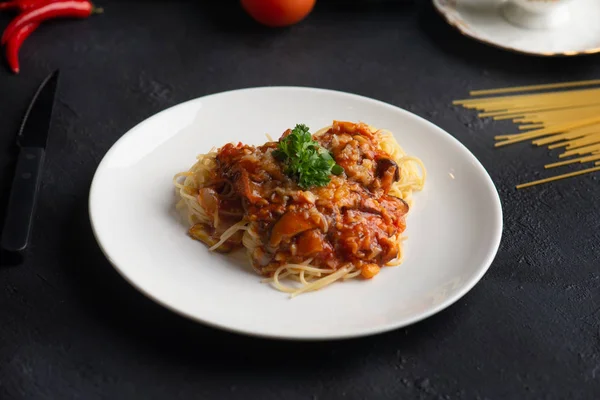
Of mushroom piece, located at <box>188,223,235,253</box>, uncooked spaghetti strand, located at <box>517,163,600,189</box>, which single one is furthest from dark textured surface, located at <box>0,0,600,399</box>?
mushroom piece, located at <box>188,223,235,253</box>

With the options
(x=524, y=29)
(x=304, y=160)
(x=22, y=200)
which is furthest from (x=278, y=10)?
(x=22, y=200)

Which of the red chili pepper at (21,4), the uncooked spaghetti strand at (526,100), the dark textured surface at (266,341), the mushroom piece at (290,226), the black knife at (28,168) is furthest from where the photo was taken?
the red chili pepper at (21,4)

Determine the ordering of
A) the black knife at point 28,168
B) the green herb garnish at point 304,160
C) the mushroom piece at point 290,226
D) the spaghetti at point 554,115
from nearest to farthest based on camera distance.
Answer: the mushroom piece at point 290,226 → the green herb garnish at point 304,160 → the black knife at point 28,168 → the spaghetti at point 554,115

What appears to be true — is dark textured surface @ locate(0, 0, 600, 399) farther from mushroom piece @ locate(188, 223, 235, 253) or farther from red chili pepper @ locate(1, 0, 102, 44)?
mushroom piece @ locate(188, 223, 235, 253)

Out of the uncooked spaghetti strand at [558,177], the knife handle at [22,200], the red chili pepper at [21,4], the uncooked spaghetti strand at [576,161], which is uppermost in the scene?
the knife handle at [22,200]

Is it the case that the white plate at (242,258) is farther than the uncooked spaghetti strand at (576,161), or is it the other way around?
the uncooked spaghetti strand at (576,161)

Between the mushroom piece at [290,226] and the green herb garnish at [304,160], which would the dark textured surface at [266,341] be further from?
the green herb garnish at [304,160]

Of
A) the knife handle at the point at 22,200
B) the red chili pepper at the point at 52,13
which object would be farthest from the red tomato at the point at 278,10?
the knife handle at the point at 22,200
